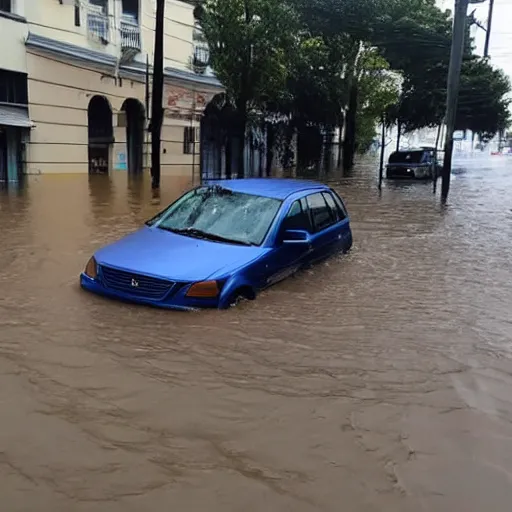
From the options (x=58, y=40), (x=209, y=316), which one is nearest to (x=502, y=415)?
(x=209, y=316)

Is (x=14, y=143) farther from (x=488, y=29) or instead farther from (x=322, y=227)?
(x=488, y=29)

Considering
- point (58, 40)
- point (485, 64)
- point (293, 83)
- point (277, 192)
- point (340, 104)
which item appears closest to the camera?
point (277, 192)

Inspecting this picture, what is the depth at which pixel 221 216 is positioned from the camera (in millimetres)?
7188

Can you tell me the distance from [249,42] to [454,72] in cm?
615

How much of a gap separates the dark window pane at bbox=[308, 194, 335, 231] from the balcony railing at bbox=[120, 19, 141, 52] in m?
16.3

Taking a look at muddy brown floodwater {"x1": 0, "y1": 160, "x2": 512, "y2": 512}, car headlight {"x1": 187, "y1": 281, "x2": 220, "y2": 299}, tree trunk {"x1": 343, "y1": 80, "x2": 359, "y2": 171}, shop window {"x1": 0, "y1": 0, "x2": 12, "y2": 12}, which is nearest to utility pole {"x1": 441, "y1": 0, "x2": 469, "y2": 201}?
tree trunk {"x1": 343, "y1": 80, "x2": 359, "y2": 171}

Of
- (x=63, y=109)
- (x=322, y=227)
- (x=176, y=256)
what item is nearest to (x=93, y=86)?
(x=63, y=109)

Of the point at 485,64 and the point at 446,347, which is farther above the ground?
the point at 485,64

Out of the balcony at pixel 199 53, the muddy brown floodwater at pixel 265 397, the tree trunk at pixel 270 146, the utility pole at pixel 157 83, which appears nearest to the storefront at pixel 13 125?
the utility pole at pixel 157 83

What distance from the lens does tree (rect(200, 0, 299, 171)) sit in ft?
62.7

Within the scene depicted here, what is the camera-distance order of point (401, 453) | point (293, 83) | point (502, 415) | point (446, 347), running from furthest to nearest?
point (293, 83) → point (446, 347) → point (502, 415) → point (401, 453)

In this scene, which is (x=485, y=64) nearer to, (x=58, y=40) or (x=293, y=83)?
(x=293, y=83)

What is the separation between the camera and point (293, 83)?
2661 cm

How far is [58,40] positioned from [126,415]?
18472mm
